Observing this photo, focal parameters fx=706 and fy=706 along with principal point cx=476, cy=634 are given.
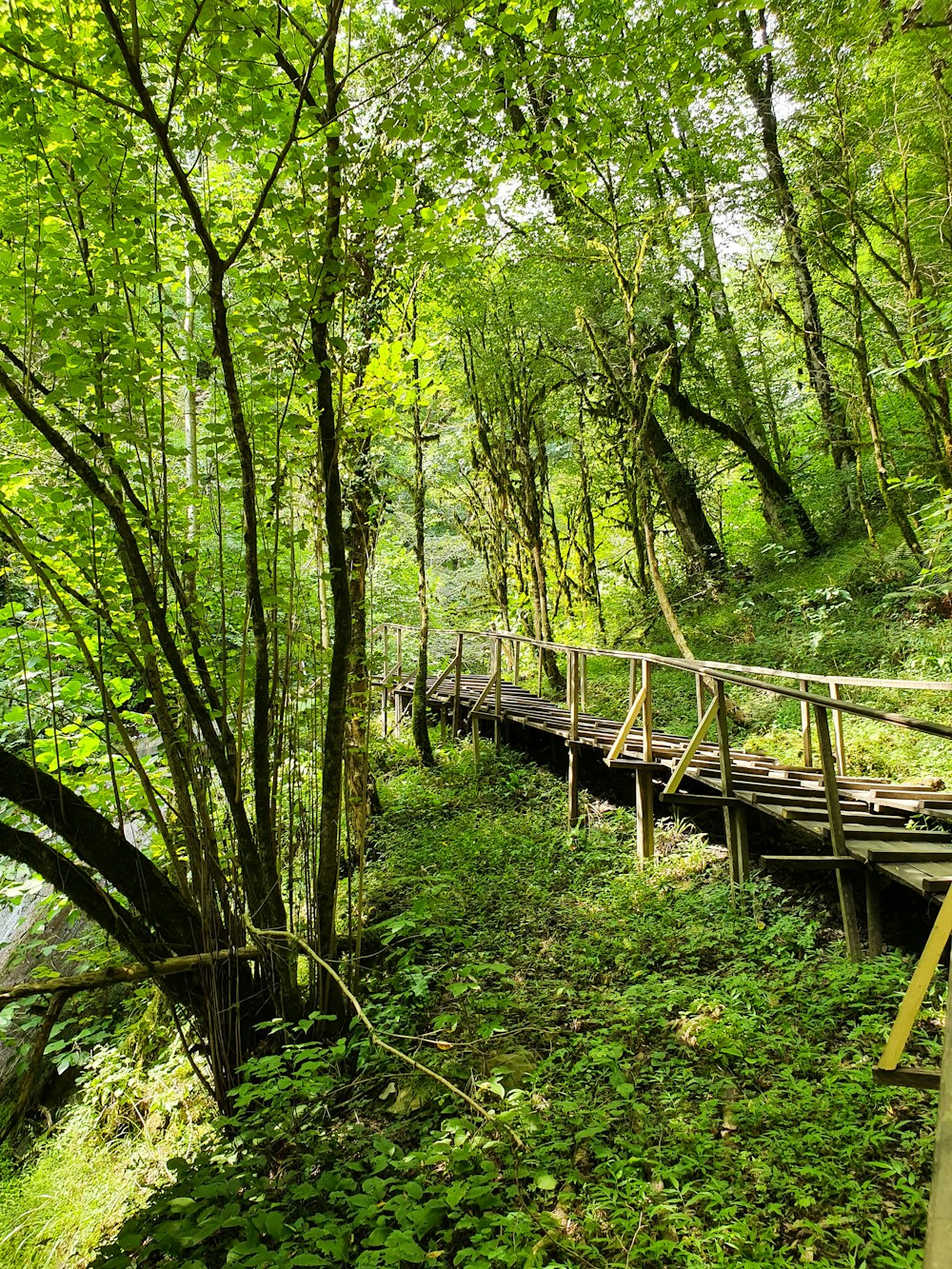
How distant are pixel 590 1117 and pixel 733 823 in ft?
8.72

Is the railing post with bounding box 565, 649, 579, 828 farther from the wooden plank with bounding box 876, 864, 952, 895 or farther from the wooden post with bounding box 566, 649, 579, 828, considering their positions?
the wooden plank with bounding box 876, 864, 952, 895

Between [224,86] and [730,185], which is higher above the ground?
[730,185]

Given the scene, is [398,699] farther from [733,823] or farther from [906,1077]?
[906,1077]

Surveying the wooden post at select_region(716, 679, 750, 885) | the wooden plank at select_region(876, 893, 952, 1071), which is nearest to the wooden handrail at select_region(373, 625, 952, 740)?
the wooden post at select_region(716, 679, 750, 885)

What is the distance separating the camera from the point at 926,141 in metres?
7.89

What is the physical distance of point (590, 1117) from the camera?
312cm

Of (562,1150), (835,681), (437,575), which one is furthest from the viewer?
(437,575)

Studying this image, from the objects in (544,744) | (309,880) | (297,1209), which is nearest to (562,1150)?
(297,1209)

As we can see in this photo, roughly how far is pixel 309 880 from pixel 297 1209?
1.64 meters

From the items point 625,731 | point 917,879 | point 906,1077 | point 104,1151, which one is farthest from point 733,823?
point 104,1151

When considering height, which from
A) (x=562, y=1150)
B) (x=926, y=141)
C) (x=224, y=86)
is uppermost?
(x=926, y=141)

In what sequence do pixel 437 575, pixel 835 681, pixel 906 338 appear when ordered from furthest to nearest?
pixel 437 575, pixel 906 338, pixel 835 681

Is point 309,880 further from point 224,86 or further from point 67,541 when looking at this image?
point 224,86

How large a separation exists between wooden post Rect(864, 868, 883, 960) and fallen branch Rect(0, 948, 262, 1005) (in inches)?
135
